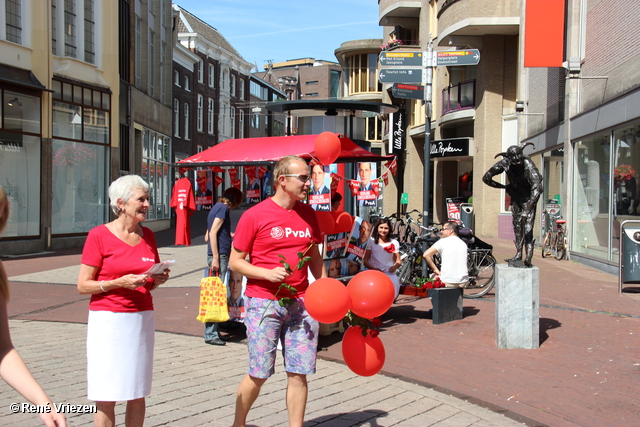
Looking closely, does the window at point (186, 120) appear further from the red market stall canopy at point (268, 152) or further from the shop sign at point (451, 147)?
the red market stall canopy at point (268, 152)

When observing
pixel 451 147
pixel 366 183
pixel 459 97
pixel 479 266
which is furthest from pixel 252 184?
pixel 459 97

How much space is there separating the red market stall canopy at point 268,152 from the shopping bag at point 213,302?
208cm

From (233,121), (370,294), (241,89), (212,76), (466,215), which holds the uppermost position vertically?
(241,89)

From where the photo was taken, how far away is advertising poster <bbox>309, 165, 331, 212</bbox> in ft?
25.9

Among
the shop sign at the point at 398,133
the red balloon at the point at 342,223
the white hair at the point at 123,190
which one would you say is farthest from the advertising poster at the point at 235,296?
the shop sign at the point at 398,133

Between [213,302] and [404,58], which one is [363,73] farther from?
[213,302]

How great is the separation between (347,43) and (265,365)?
43.8m

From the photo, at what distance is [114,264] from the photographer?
11.3ft

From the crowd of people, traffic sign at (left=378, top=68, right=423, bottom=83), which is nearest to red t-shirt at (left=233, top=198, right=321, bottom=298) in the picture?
the crowd of people

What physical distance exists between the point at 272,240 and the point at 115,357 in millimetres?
1105

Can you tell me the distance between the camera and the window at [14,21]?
16.2 metres

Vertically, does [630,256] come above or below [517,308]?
above

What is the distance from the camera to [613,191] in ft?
43.5

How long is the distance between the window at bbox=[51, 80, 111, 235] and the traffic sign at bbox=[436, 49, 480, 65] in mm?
11811
